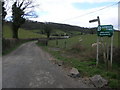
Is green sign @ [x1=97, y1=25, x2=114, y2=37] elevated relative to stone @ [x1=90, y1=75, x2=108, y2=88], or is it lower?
elevated

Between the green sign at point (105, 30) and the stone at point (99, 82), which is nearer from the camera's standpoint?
the stone at point (99, 82)

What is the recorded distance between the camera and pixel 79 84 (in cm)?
743

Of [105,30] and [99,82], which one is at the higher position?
[105,30]

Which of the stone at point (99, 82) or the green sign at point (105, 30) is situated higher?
the green sign at point (105, 30)

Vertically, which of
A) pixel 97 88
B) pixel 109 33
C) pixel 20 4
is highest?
pixel 20 4

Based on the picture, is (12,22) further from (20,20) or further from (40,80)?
(40,80)

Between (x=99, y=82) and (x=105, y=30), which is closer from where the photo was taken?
(x=99, y=82)

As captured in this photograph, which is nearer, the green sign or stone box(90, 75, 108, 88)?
stone box(90, 75, 108, 88)

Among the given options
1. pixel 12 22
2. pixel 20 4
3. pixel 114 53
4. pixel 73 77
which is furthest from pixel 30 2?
pixel 73 77

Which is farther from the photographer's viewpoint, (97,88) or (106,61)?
(106,61)

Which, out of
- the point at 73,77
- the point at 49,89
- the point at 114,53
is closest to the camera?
the point at 49,89

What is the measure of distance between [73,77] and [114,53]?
192 inches

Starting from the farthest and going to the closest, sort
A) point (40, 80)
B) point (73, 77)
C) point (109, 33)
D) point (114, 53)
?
point (114, 53)
point (109, 33)
point (73, 77)
point (40, 80)

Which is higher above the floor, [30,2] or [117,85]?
[30,2]
